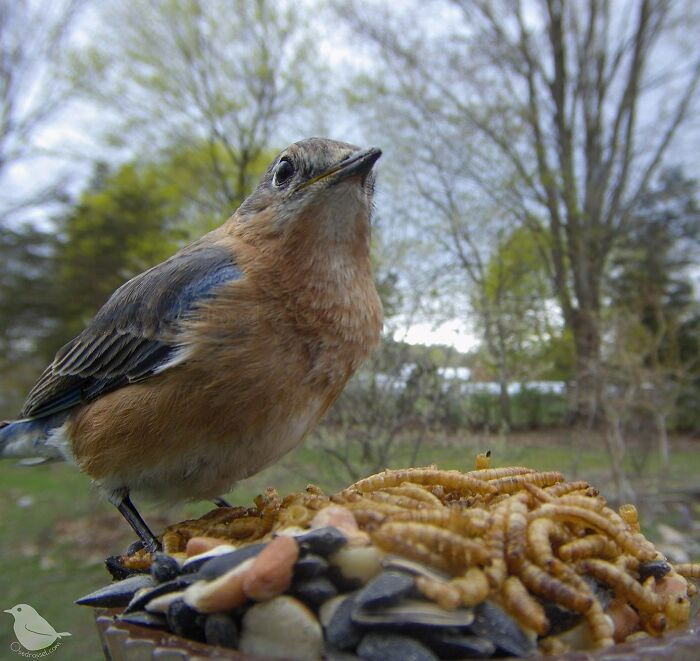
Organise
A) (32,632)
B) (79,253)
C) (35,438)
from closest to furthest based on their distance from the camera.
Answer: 1. (32,632)
2. (35,438)
3. (79,253)

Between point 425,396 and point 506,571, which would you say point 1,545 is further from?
point 506,571

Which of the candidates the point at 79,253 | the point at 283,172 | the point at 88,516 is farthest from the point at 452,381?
the point at 79,253

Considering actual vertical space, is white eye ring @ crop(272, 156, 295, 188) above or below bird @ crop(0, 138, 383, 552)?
above

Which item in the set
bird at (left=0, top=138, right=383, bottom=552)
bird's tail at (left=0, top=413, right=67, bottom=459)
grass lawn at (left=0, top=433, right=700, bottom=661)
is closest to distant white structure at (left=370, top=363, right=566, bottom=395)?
grass lawn at (left=0, top=433, right=700, bottom=661)

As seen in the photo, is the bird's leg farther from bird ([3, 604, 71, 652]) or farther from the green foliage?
the green foliage

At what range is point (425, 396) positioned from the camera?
237 inches

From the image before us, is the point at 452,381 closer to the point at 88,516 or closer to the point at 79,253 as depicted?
the point at 88,516

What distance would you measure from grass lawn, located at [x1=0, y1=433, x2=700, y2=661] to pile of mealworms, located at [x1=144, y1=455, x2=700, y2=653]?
9.31 ft

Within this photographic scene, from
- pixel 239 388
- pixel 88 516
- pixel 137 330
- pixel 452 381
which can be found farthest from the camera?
pixel 88 516

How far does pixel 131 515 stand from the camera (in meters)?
2.06

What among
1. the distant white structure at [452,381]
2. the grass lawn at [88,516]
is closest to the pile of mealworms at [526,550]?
the grass lawn at [88,516]

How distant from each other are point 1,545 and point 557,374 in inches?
310

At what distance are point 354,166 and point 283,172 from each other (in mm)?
379

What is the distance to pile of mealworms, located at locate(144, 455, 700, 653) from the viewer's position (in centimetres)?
107
